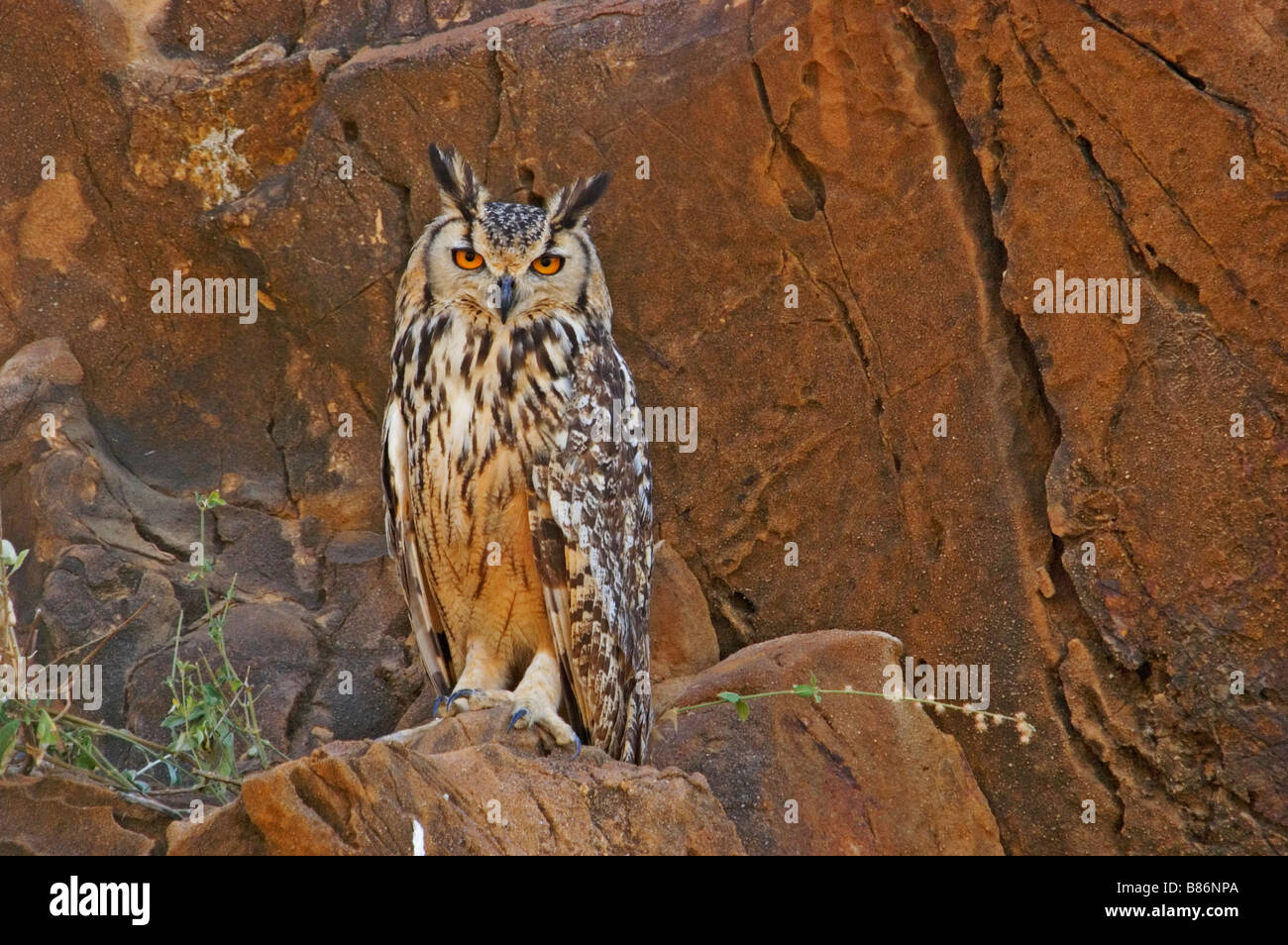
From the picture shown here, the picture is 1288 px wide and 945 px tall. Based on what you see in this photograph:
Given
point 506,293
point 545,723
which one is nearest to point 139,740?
point 545,723

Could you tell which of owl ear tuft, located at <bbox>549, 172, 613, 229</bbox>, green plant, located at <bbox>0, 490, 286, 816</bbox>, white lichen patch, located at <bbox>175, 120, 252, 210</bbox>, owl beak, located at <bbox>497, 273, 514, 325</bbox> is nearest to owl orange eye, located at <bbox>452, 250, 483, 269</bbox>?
owl beak, located at <bbox>497, 273, 514, 325</bbox>

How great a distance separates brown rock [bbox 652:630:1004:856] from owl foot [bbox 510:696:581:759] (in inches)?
31.9

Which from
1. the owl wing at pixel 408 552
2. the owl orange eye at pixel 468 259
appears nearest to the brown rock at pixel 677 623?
the owl wing at pixel 408 552

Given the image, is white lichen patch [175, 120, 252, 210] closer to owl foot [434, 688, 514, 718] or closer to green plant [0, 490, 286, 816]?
green plant [0, 490, 286, 816]

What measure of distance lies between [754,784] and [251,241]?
2.92 meters

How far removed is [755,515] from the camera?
17.7 ft

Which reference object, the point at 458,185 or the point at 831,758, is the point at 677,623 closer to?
the point at 831,758

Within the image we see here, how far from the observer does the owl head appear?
4.10 meters

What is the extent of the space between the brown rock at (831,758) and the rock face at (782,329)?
152 millimetres

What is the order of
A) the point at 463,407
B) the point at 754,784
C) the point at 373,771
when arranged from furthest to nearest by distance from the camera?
the point at 754,784, the point at 463,407, the point at 373,771

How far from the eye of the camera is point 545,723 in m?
3.98

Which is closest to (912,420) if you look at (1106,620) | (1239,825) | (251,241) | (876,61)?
(1106,620)

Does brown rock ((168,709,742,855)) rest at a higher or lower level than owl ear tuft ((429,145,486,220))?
lower

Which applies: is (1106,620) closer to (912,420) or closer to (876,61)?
(912,420)
